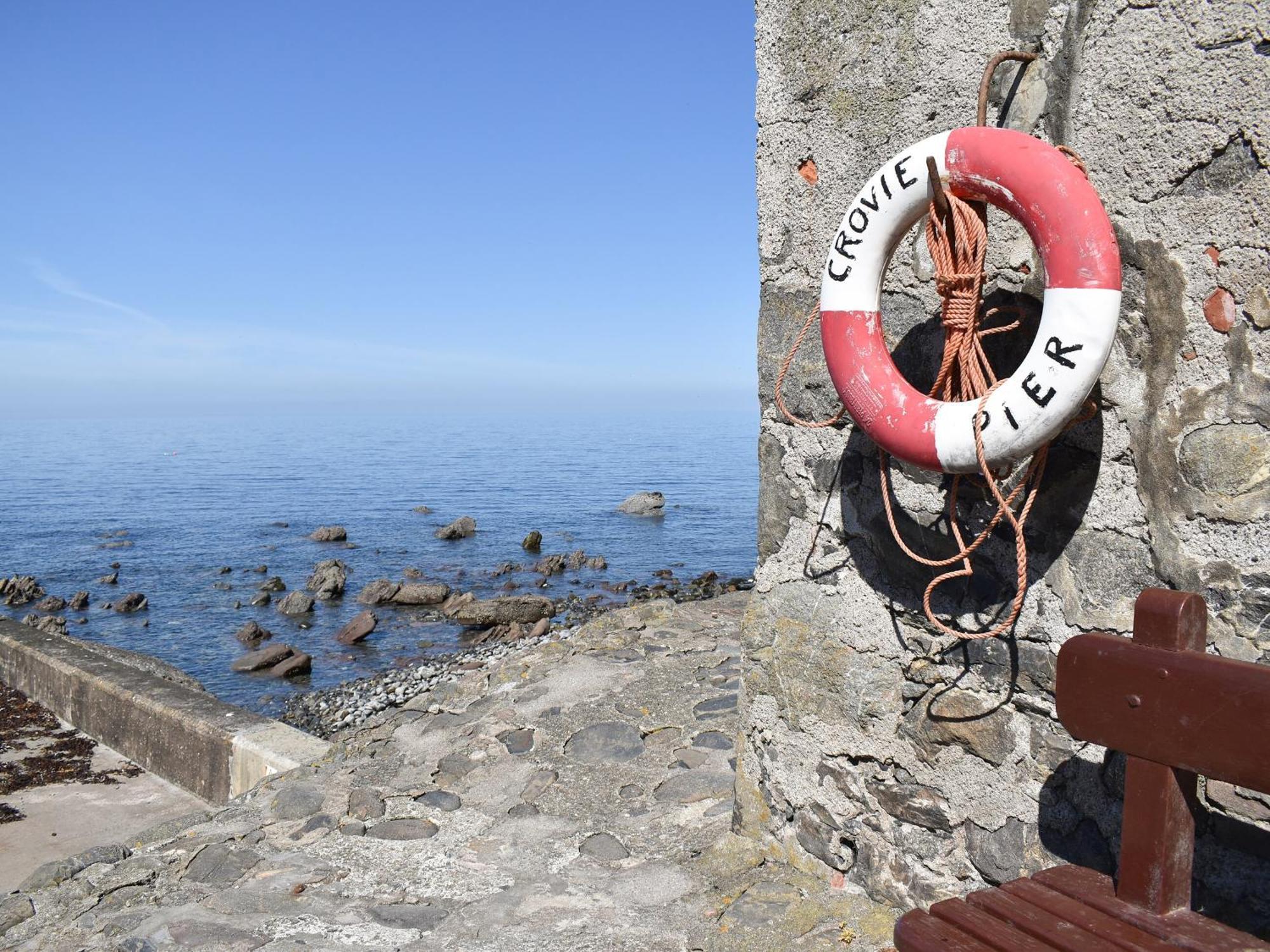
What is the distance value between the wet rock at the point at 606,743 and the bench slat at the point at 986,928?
214cm

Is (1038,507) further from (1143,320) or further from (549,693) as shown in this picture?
(549,693)

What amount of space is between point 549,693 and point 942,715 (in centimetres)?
243

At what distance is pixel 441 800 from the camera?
3512 millimetres

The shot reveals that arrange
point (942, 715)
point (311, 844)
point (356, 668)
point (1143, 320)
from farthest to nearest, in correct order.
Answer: point (356, 668) < point (311, 844) < point (942, 715) < point (1143, 320)

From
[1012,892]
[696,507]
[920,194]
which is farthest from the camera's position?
[696,507]

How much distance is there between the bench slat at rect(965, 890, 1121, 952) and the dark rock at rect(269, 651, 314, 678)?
36.7 ft

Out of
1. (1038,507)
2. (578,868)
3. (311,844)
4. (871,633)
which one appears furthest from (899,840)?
(311,844)

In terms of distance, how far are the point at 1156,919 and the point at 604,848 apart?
185 cm

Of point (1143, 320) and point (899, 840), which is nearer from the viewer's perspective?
point (1143, 320)

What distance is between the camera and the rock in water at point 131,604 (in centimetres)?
1616

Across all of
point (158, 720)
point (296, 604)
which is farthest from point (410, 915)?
point (296, 604)

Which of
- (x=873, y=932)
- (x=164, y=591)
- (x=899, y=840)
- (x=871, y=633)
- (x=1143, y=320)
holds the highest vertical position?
(x=1143, y=320)

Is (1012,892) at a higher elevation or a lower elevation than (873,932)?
higher

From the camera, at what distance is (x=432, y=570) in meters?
18.7
